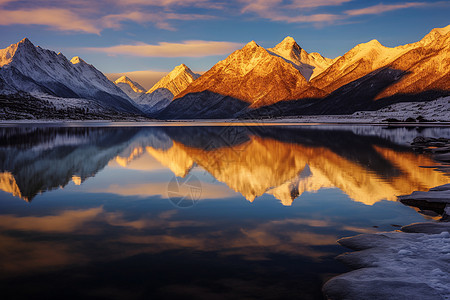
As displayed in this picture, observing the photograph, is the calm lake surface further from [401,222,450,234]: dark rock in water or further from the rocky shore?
[401,222,450,234]: dark rock in water

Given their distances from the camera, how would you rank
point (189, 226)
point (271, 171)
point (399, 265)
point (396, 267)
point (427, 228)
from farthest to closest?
1. point (271, 171)
2. point (189, 226)
3. point (427, 228)
4. point (399, 265)
5. point (396, 267)

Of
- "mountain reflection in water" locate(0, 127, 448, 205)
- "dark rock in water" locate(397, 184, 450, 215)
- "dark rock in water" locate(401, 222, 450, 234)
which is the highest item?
"mountain reflection in water" locate(0, 127, 448, 205)

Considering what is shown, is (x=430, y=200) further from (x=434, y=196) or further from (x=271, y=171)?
(x=271, y=171)

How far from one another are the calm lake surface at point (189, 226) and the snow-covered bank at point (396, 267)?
0.68 meters

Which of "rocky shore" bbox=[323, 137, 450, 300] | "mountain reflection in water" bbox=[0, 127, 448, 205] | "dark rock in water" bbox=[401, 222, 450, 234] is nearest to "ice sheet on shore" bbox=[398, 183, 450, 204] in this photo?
"mountain reflection in water" bbox=[0, 127, 448, 205]

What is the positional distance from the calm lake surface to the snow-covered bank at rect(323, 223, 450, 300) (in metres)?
0.68

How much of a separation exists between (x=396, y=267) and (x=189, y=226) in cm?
820

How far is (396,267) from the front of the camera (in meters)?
11.6

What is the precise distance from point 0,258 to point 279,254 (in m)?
8.97

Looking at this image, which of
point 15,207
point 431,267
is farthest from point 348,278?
point 15,207

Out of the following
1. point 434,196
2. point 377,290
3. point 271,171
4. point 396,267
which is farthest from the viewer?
point 271,171

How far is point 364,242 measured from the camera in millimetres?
14172

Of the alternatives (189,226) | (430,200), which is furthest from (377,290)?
(430,200)

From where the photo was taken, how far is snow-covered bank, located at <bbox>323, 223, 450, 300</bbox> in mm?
10078
